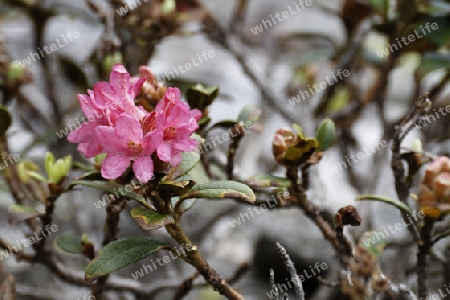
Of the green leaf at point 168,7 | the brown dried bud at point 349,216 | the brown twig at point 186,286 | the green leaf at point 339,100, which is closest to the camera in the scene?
the brown dried bud at point 349,216

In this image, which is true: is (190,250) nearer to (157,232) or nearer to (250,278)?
(157,232)

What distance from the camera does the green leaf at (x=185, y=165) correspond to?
2.73 ft

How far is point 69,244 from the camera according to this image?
1.05m

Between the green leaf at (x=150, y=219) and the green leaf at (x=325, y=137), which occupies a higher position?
the green leaf at (x=150, y=219)

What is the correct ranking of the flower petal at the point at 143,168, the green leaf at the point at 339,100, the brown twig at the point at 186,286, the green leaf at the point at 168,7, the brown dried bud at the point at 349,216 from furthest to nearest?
the green leaf at the point at 339,100, the green leaf at the point at 168,7, the brown twig at the point at 186,286, the brown dried bud at the point at 349,216, the flower petal at the point at 143,168

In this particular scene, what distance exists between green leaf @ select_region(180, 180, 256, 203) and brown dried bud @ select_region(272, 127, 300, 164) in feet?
0.60

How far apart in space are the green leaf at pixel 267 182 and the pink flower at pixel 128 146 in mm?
285

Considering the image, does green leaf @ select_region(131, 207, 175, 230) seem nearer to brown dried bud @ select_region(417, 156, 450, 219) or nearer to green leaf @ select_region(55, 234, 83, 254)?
green leaf @ select_region(55, 234, 83, 254)

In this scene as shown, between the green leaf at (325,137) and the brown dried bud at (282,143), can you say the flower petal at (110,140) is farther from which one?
the green leaf at (325,137)

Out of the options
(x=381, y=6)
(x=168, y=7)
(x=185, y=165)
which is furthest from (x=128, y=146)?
(x=381, y=6)

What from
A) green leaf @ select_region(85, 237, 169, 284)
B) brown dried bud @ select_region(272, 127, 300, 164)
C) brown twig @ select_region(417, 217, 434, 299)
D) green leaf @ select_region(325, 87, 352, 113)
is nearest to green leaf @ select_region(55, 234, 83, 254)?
green leaf @ select_region(85, 237, 169, 284)

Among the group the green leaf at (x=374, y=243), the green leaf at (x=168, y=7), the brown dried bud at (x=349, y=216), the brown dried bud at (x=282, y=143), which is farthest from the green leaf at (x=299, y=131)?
the green leaf at (x=168, y=7)

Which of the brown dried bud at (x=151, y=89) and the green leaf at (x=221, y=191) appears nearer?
the green leaf at (x=221, y=191)

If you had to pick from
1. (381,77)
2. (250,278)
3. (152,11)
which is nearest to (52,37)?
(152,11)
